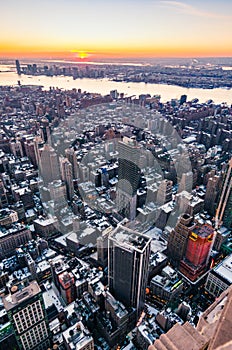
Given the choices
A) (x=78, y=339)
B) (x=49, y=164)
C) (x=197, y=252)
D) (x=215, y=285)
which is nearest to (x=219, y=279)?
(x=215, y=285)

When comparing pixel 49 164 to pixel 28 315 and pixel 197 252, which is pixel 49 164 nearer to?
pixel 28 315

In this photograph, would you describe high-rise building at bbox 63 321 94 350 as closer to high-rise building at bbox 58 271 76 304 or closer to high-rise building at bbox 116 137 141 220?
high-rise building at bbox 58 271 76 304

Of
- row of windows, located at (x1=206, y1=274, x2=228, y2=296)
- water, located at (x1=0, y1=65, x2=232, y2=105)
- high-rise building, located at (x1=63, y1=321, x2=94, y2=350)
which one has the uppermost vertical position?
water, located at (x1=0, y1=65, x2=232, y2=105)

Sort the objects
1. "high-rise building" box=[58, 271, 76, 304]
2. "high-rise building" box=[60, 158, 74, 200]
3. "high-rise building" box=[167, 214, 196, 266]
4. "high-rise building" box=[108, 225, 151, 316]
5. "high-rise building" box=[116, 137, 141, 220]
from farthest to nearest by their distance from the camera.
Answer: "high-rise building" box=[60, 158, 74, 200]
"high-rise building" box=[116, 137, 141, 220]
"high-rise building" box=[167, 214, 196, 266]
"high-rise building" box=[58, 271, 76, 304]
"high-rise building" box=[108, 225, 151, 316]

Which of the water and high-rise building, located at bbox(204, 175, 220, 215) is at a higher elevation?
the water

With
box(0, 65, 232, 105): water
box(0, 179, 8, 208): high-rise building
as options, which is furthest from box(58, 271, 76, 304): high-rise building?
box(0, 65, 232, 105): water

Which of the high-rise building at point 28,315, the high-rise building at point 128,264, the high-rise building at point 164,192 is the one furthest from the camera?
the high-rise building at point 164,192

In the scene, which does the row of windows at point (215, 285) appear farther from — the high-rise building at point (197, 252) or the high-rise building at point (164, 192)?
the high-rise building at point (164, 192)

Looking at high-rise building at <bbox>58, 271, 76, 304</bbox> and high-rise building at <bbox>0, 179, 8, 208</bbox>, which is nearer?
high-rise building at <bbox>58, 271, 76, 304</bbox>

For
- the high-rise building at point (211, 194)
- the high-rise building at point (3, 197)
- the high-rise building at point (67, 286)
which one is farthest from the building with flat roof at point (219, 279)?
the high-rise building at point (3, 197)
